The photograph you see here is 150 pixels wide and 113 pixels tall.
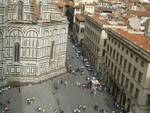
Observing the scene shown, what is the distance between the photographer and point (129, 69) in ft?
192

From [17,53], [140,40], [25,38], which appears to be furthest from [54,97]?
[140,40]

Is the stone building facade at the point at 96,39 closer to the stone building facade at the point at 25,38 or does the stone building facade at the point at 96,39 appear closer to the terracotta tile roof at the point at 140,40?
the terracotta tile roof at the point at 140,40

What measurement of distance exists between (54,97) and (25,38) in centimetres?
1216

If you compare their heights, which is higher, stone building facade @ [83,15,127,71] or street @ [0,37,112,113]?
stone building facade @ [83,15,127,71]

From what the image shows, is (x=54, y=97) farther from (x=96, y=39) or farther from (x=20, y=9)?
(x=96, y=39)

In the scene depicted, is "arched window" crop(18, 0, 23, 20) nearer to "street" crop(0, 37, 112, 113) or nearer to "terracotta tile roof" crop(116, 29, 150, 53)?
"street" crop(0, 37, 112, 113)

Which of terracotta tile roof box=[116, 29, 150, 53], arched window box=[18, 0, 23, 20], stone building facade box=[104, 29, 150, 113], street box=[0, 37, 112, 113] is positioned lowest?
street box=[0, 37, 112, 113]

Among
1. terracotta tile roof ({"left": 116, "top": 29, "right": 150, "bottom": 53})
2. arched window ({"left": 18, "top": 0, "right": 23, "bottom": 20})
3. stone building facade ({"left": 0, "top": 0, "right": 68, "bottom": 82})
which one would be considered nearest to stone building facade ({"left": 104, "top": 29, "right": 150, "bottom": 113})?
terracotta tile roof ({"left": 116, "top": 29, "right": 150, "bottom": 53})

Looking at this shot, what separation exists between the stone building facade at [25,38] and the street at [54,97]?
10.8ft

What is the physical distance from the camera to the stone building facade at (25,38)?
2608 inches

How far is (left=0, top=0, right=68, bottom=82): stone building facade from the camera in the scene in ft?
217

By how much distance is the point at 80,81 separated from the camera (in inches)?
2781

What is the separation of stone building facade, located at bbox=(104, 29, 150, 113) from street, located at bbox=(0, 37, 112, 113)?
2897 millimetres

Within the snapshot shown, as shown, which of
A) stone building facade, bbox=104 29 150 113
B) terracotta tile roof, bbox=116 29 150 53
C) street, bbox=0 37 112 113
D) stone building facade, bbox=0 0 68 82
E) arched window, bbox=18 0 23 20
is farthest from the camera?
arched window, bbox=18 0 23 20
